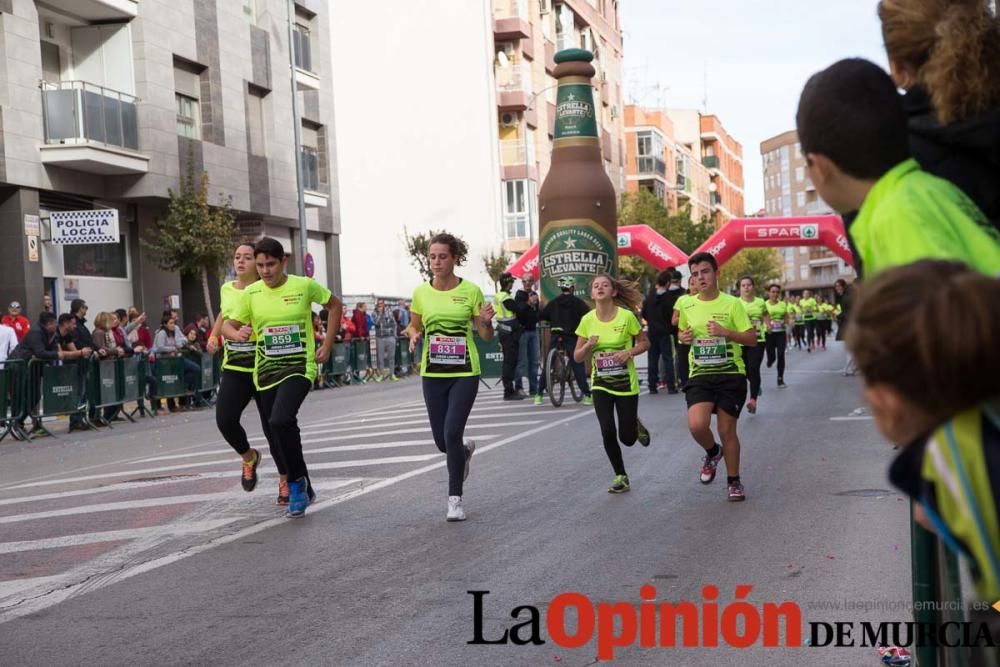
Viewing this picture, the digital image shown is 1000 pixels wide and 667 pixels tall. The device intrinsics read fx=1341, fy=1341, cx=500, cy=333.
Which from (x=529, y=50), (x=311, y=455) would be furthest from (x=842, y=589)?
(x=529, y=50)

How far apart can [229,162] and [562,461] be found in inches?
947

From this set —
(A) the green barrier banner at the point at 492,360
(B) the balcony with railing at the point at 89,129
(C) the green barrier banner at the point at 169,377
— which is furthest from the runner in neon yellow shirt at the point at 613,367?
(B) the balcony with railing at the point at 89,129

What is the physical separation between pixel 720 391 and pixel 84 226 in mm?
19215

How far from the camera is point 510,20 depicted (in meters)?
56.8

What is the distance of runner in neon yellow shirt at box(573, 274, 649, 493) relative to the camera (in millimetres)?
10227

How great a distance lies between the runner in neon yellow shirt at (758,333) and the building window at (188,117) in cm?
1705

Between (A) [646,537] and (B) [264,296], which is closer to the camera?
(A) [646,537]

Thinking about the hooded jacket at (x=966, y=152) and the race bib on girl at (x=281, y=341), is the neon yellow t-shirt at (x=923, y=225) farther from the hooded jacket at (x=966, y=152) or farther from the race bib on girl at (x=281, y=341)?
the race bib on girl at (x=281, y=341)

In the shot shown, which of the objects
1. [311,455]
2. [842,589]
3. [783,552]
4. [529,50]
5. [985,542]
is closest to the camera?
[985,542]

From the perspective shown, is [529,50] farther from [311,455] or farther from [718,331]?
[718,331]

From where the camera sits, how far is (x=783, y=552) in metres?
7.36

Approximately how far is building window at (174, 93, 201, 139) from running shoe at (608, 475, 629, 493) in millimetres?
24665

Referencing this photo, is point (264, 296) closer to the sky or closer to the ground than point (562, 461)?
closer to the sky

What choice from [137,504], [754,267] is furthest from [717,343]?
[754,267]
